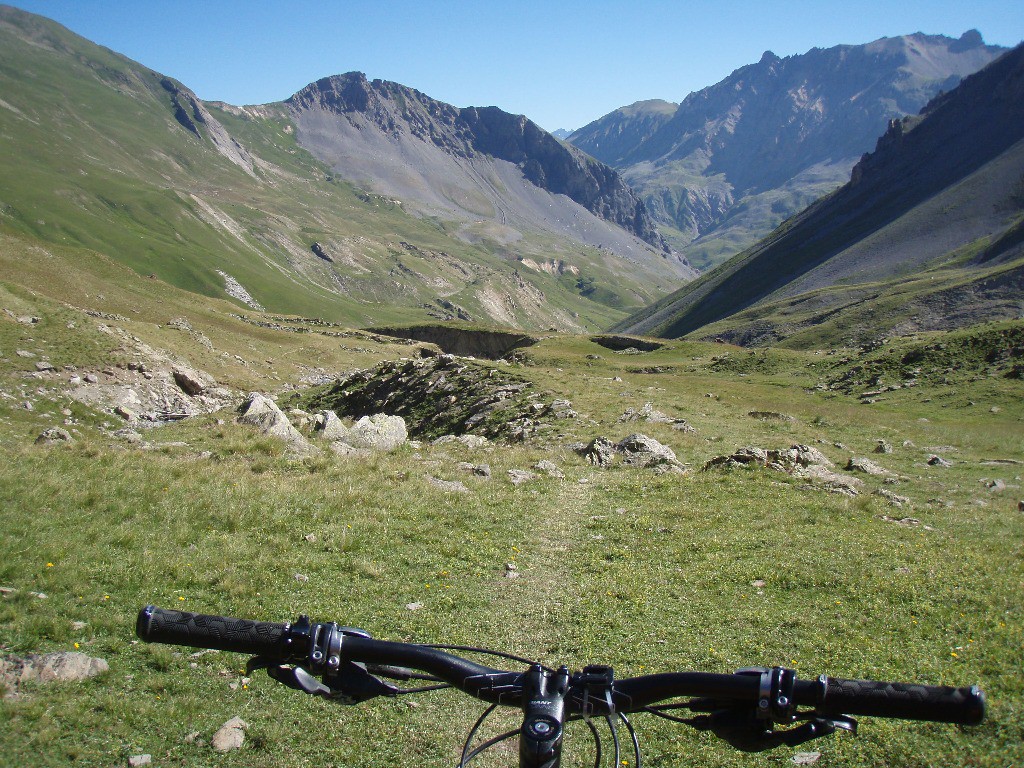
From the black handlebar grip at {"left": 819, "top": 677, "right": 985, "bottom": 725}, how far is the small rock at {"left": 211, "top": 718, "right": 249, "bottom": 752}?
6855 mm

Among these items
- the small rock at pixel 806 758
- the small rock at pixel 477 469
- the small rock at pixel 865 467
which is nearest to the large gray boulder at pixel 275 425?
the small rock at pixel 477 469

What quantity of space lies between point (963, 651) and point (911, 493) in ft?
56.4

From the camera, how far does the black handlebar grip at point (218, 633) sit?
4098 mm

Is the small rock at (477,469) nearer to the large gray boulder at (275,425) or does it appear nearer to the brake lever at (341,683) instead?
the large gray boulder at (275,425)

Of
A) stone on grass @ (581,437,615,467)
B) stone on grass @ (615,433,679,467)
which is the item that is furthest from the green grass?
stone on grass @ (615,433,679,467)

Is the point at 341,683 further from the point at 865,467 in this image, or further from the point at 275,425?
the point at 865,467

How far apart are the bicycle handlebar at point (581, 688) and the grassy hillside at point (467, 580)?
409cm

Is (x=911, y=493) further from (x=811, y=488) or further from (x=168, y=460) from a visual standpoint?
(x=168, y=460)

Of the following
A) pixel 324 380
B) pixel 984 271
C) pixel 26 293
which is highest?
pixel 984 271

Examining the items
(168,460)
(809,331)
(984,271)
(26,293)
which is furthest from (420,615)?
(984,271)

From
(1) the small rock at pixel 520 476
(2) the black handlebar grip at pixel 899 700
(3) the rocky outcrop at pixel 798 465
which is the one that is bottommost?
Answer: (1) the small rock at pixel 520 476

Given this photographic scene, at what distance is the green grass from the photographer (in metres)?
7.62

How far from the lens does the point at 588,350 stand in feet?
326

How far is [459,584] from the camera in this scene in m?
→ 12.5
